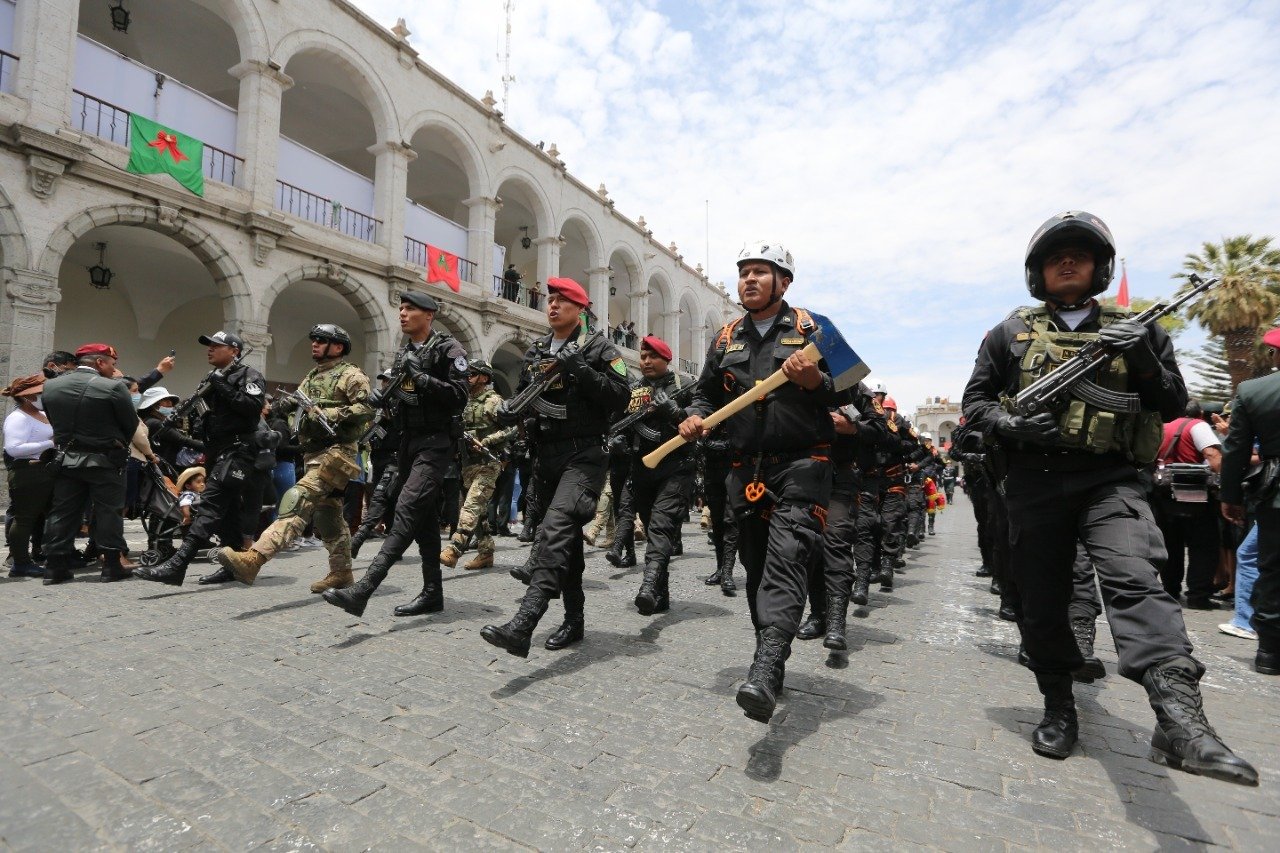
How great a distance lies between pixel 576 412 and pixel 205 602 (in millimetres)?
3356

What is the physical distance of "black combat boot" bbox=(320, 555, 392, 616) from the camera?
3.79 m

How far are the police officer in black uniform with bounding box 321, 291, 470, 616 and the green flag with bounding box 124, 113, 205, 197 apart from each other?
10.3 meters

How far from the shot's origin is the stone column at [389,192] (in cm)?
1616

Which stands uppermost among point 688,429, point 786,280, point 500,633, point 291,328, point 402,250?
point 402,250

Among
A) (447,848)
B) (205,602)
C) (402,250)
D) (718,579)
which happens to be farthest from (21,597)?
(402,250)

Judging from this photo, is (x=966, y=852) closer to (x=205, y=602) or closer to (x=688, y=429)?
(x=688, y=429)

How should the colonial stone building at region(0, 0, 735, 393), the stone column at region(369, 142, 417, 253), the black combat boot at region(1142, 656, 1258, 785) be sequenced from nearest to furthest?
the black combat boot at region(1142, 656, 1258, 785)
the colonial stone building at region(0, 0, 735, 393)
the stone column at region(369, 142, 417, 253)

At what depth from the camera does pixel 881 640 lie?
4434 millimetres

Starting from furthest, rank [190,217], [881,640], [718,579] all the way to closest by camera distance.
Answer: [190,217], [718,579], [881,640]

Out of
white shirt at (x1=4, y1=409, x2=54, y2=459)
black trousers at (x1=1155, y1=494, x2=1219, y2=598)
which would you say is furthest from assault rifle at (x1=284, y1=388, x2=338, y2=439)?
black trousers at (x1=1155, y1=494, x2=1219, y2=598)

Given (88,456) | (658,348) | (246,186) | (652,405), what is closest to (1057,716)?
(652,405)

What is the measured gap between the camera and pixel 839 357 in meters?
2.90

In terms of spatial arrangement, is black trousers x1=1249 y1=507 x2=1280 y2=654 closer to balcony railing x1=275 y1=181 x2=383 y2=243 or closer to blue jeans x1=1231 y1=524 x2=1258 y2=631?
blue jeans x1=1231 y1=524 x2=1258 y2=631

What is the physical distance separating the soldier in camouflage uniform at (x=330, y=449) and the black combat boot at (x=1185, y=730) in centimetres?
481
